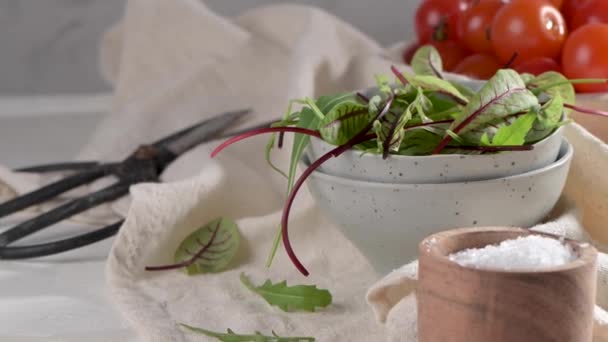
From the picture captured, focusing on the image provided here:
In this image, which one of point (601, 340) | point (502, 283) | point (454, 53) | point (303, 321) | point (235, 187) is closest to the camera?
point (502, 283)

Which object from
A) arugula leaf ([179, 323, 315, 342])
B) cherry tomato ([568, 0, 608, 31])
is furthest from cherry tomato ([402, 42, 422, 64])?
arugula leaf ([179, 323, 315, 342])

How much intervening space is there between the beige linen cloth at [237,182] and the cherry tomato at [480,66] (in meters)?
0.11

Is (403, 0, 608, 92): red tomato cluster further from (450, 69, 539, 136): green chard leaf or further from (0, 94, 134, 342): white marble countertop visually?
(0, 94, 134, 342): white marble countertop

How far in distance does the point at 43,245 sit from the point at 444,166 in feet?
1.30

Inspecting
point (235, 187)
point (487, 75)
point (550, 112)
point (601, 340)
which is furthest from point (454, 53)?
point (601, 340)

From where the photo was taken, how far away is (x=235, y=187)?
3.22ft

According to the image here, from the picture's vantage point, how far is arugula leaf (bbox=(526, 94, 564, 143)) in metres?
0.69

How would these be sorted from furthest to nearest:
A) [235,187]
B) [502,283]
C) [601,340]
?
[235,187] → [601,340] → [502,283]

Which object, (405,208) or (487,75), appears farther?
(487,75)

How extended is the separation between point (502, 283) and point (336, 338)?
0.70 feet

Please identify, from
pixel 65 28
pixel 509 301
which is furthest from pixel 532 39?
pixel 65 28

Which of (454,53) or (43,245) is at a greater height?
(454,53)

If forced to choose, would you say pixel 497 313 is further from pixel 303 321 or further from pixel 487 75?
pixel 487 75

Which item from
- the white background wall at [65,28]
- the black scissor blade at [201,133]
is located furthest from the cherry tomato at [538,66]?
the white background wall at [65,28]
